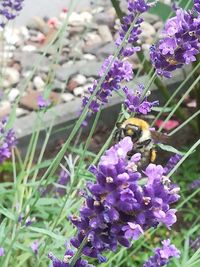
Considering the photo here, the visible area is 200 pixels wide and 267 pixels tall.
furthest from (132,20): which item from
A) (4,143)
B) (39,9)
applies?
(39,9)

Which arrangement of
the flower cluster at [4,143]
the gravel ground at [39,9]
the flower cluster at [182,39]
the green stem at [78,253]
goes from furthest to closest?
1. the gravel ground at [39,9]
2. the flower cluster at [4,143]
3. the flower cluster at [182,39]
4. the green stem at [78,253]

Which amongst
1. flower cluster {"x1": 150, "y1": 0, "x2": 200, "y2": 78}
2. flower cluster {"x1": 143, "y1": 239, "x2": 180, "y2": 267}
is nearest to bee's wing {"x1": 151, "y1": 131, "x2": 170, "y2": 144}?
flower cluster {"x1": 150, "y1": 0, "x2": 200, "y2": 78}

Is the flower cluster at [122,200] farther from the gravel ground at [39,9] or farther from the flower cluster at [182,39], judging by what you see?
the gravel ground at [39,9]

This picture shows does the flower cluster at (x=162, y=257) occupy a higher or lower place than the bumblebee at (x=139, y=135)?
lower

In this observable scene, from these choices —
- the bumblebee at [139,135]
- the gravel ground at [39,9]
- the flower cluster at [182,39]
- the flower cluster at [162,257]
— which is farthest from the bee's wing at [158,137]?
the gravel ground at [39,9]

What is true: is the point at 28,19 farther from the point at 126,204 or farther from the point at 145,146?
the point at 126,204
